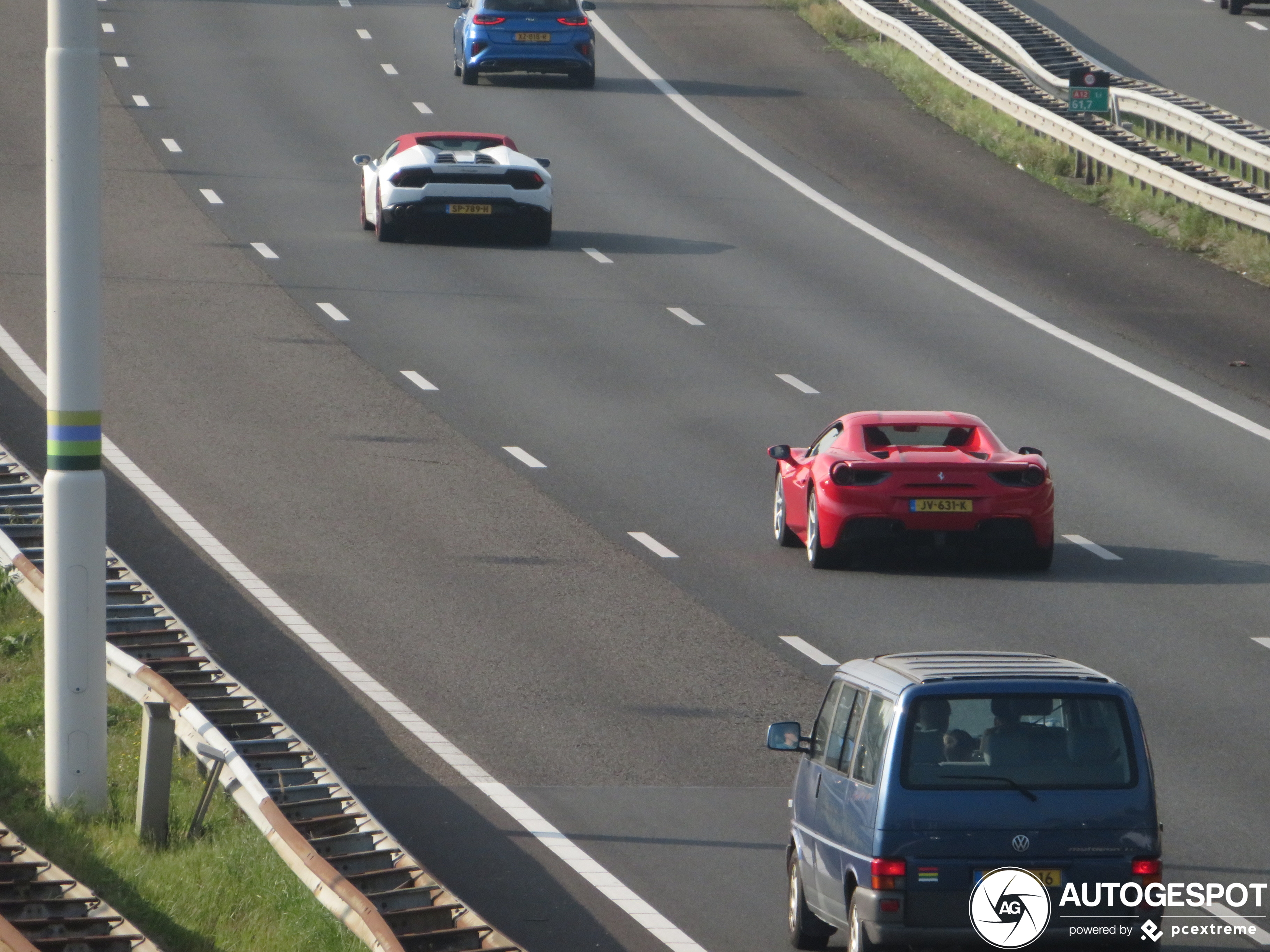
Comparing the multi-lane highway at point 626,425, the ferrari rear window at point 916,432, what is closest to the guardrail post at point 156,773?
the multi-lane highway at point 626,425

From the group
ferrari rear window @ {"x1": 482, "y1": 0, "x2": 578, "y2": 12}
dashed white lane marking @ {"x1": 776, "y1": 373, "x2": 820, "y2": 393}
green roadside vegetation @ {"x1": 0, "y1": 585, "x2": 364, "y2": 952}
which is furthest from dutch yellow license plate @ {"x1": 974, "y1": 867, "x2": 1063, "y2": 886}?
ferrari rear window @ {"x1": 482, "y1": 0, "x2": 578, "y2": 12}

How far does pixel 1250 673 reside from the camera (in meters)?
15.8

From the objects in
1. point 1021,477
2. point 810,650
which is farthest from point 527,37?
point 810,650

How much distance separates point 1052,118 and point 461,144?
36.2 ft

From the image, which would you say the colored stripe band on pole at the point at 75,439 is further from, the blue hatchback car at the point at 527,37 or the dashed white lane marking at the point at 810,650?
the blue hatchback car at the point at 527,37

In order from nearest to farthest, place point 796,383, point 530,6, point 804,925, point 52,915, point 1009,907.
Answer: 1. point 1009,907
2. point 804,925
3. point 52,915
4. point 796,383
5. point 530,6

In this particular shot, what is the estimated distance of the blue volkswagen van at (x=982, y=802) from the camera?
359 inches

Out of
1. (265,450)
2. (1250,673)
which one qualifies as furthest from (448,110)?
(1250,673)

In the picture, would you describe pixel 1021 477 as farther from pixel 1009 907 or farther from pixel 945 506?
pixel 1009 907

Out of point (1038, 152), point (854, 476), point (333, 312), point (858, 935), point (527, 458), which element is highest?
point (858, 935)

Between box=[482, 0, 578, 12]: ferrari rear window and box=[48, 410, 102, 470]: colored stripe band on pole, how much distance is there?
31574 mm

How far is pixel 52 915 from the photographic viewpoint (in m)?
10.5

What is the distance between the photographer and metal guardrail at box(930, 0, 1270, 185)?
35906 mm

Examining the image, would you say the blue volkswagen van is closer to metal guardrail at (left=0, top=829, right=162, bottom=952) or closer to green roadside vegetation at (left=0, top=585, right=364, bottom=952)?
green roadside vegetation at (left=0, top=585, right=364, bottom=952)
